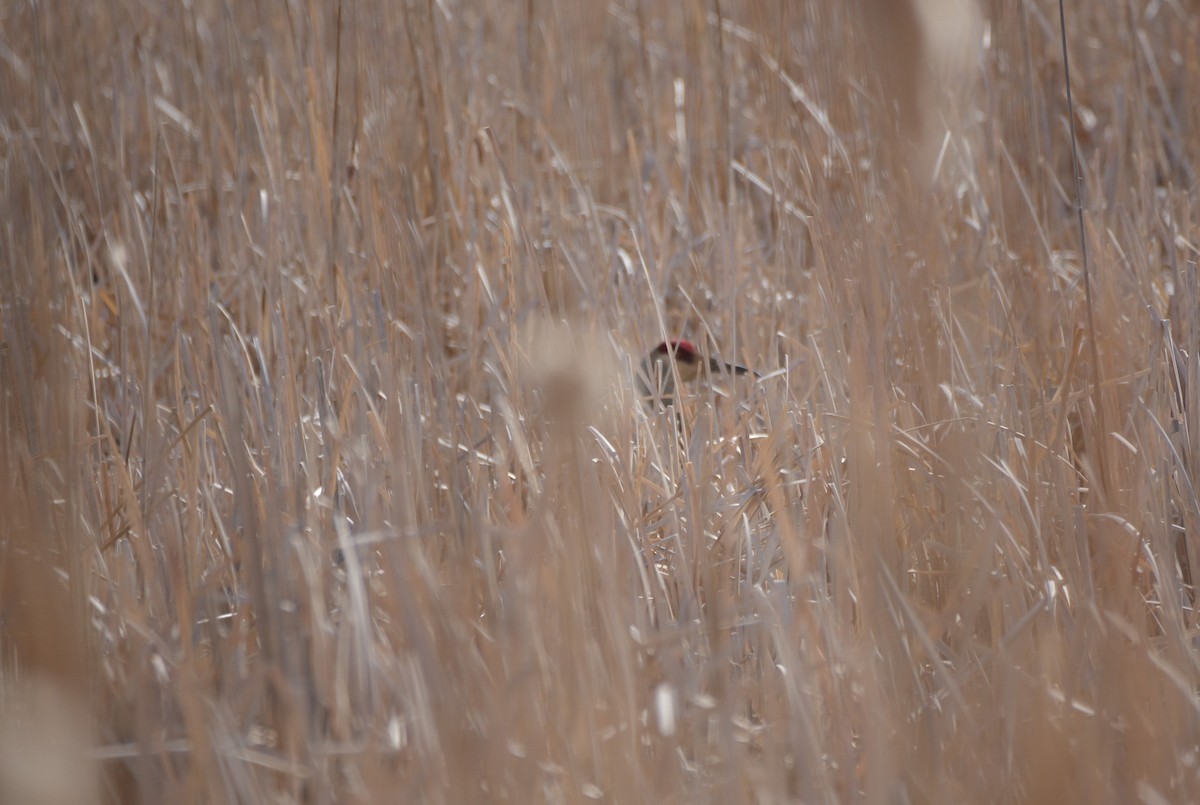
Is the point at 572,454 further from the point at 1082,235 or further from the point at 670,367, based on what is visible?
the point at 670,367

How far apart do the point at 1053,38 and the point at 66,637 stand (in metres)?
1.63

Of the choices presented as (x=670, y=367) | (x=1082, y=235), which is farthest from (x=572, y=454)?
(x=670, y=367)

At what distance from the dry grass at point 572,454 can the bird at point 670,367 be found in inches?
1.3

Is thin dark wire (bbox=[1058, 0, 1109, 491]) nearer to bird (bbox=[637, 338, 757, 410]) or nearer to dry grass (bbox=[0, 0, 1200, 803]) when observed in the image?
dry grass (bbox=[0, 0, 1200, 803])

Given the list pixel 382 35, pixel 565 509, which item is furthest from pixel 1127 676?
pixel 382 35

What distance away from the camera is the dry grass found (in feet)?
1.89

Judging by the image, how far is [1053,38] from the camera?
1.68 metres

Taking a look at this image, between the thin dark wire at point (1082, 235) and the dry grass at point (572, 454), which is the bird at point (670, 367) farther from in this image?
the thin dark wire at point (1082, 235)

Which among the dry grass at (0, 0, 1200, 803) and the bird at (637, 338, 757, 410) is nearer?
the dry grass at (0, 0, 1200, 803)

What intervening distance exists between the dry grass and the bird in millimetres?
34

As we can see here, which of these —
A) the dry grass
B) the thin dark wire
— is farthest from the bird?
the thin dark wire

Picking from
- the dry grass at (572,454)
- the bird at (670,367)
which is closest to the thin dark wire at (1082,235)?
the dry grass at (572,454)

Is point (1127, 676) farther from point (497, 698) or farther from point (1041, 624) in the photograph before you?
point (497, 698)

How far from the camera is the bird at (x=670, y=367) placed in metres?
1.16
